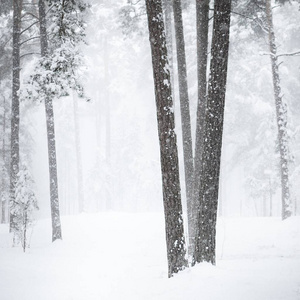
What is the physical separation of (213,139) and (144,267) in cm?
433

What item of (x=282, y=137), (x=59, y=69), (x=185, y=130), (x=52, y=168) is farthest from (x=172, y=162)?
(x=282, y=137)

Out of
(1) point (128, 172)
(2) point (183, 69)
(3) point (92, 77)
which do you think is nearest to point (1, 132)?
(3) point (92, 77)

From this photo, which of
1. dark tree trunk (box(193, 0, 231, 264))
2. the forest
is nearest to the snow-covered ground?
the forest

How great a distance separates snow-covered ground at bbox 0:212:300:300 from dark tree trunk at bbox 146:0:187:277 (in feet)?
1.45

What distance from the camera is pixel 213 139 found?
17.5 ft

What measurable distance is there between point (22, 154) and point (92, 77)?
462 inches

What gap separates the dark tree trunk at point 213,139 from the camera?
5254 millimetres

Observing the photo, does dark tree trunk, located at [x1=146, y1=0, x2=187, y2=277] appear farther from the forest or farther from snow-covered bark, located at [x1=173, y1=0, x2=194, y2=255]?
snow-covered bark, located at [x1=173, y1=0, x2=194, y2=255]

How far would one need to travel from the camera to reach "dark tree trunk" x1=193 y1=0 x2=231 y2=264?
525cm

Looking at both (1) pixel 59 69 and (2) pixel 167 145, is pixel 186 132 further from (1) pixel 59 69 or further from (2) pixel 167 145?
(1) pixel 59 69

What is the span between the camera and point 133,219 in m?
16.6

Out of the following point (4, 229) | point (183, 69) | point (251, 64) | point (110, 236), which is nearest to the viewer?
point (183, 69)

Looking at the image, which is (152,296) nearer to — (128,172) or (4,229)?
(4,229)

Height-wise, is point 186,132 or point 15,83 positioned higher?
point 15,83
